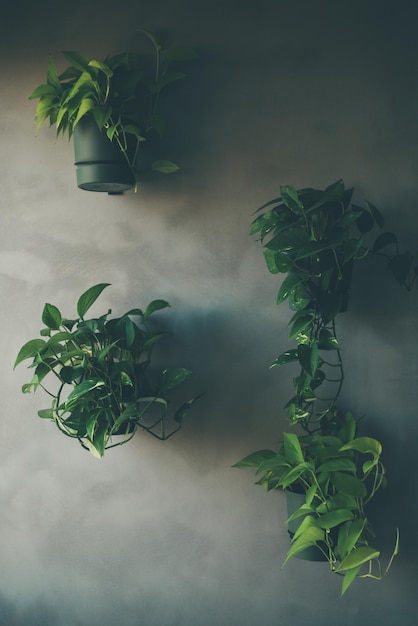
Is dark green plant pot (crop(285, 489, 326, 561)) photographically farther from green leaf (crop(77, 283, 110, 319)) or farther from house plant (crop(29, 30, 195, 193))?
house plant (crop(29, 30, 195, 193))

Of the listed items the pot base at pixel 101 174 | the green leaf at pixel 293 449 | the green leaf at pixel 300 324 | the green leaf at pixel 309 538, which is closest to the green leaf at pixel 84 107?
the pot base at pixel 101 174

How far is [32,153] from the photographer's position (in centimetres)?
218

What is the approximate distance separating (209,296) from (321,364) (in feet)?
1.37

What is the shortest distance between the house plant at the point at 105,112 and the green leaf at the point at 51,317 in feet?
1.18

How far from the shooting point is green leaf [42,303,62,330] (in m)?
1.90

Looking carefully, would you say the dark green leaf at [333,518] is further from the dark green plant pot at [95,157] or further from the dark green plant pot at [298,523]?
the dark green plant pot at [95,157]

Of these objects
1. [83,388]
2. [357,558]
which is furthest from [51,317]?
[357,558]

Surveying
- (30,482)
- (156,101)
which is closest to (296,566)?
(30,482)

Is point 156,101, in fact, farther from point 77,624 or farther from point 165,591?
point 77,624

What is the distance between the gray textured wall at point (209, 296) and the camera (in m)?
1.98

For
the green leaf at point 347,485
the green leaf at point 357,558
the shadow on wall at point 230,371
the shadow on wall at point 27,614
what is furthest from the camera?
the shadow on wall at point 27,614

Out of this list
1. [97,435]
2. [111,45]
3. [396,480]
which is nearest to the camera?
[97,435]

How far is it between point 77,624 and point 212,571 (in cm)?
46

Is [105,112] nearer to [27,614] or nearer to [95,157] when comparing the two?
[95,157]
